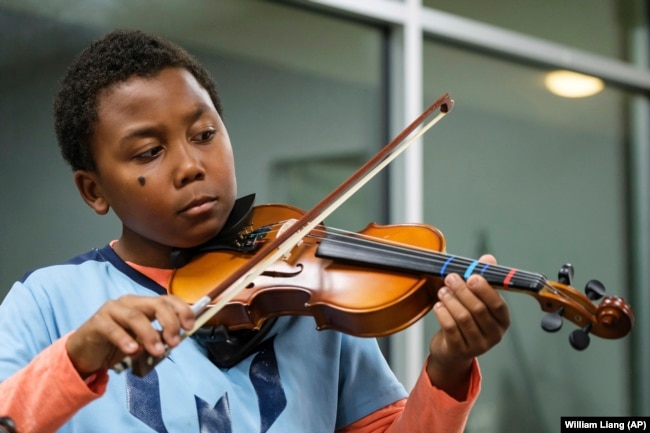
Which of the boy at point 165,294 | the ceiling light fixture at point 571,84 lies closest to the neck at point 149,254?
the boy at point 165,294

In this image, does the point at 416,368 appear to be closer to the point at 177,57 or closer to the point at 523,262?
the point at 523,262

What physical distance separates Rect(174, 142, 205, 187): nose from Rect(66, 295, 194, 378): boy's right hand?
250mm

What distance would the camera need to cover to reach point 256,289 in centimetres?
105

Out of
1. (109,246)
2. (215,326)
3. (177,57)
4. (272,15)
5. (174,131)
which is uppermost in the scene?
(272,15)

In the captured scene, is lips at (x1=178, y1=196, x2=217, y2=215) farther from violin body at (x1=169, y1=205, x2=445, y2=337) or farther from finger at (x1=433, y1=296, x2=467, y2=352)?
finger at (x1=433, y1=296, x2=467, y2=352)

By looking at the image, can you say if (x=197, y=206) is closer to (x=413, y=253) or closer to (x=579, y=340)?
(x=413, y=253)

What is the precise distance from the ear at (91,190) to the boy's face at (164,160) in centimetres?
4

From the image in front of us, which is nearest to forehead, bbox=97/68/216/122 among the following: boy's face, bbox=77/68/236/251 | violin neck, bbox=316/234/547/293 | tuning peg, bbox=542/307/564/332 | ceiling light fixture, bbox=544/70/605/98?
boy's face, bbox=77/68/236/251

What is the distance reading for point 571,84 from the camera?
2781mm

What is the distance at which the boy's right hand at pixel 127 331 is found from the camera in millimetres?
803

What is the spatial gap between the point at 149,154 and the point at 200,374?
26cm

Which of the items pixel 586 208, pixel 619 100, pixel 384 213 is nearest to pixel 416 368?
pixel 384 213

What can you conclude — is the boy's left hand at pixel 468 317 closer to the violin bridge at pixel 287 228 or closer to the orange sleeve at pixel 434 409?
the orange sleeve at pixel 434 409

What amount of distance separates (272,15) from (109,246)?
1.11 meters
